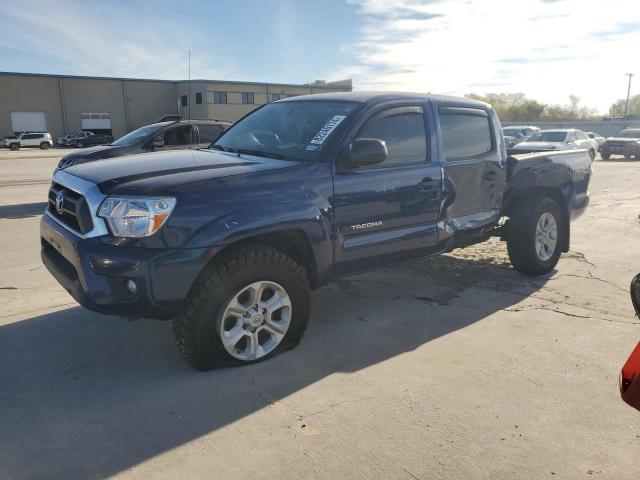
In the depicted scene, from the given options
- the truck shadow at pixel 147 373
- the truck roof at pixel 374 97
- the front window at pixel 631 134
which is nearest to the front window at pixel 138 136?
the truck roof at pixel 374 97

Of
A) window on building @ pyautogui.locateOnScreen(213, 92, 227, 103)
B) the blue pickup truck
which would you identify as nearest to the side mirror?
the blue pickup truck

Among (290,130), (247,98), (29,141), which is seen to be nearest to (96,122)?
(29,141)

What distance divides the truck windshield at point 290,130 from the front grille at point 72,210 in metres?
1.37

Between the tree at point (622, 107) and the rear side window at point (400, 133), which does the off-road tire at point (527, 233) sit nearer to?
the rear side window at point (400, 133)

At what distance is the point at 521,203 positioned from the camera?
580 centimetres

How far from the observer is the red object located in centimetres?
187

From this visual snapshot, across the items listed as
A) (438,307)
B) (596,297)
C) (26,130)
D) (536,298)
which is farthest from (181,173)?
(26,130)

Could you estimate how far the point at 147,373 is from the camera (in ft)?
11.8

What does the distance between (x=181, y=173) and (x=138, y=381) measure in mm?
1361

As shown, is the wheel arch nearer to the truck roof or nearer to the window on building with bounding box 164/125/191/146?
the truck roof

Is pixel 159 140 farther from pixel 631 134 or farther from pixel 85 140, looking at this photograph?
pixel 85 140

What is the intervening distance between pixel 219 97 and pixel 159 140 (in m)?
50.5

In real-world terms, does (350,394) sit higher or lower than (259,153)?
lower

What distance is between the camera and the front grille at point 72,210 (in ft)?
11.2
